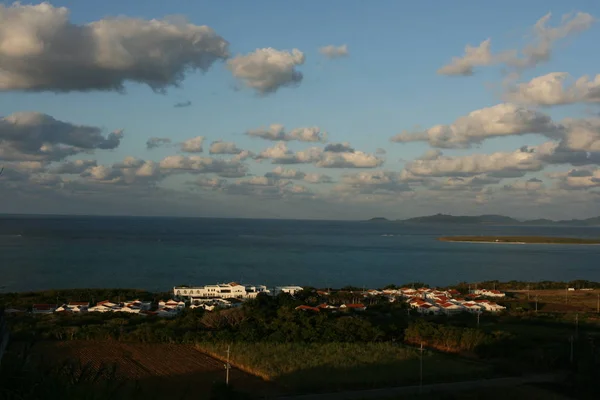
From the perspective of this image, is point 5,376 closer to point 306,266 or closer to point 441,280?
point 441,280

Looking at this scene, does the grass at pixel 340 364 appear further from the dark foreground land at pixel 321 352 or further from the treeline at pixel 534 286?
the treeline at pixel 534 286

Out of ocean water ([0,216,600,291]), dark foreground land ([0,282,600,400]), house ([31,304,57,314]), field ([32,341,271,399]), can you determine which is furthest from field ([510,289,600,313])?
house ([31,304,57,314])

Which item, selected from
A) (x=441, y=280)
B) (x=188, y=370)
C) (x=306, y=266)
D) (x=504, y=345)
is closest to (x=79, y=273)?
(x=306, y=266)

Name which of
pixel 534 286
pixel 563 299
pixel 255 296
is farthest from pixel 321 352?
pixel 534 286

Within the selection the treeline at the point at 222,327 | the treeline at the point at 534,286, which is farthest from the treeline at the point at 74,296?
the treeline at the point at 534,286

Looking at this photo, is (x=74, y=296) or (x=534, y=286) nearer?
(x=74, y=296)

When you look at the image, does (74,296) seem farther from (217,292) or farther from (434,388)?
(434,388)
